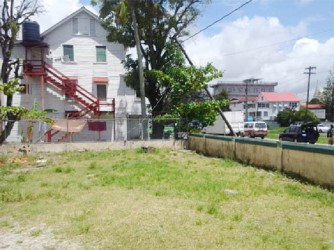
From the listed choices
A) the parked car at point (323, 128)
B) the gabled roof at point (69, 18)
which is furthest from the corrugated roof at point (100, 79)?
the parked car at point (323, 128)

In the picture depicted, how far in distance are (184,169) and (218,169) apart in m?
1.33

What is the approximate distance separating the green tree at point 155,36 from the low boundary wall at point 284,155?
334 inches

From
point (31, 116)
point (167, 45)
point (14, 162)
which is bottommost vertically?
point (14, 162)

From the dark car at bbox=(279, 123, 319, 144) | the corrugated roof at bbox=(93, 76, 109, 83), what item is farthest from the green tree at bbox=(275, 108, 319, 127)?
the corrugated roof at bbox=(93, 76, 109, 83)

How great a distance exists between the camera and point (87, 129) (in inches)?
Answer: 1017

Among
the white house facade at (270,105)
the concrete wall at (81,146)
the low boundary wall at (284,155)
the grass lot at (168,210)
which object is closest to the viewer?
the grass lot at (168,210)

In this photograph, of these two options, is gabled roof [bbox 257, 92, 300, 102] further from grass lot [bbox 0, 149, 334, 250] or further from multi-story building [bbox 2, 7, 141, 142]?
grass lot [bbox 0, 149, 334, 250]

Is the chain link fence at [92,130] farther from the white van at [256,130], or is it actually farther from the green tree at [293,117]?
the green tree at [293,117]

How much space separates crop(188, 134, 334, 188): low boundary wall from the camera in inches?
386

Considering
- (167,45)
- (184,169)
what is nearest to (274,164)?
(184,169)

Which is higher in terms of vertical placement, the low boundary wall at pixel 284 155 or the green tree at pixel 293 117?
the green tree at pixel 293 117

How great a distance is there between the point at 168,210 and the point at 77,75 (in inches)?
949

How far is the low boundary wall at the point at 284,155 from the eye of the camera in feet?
32.2

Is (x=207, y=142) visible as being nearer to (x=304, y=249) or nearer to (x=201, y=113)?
(x=201, y=113)
